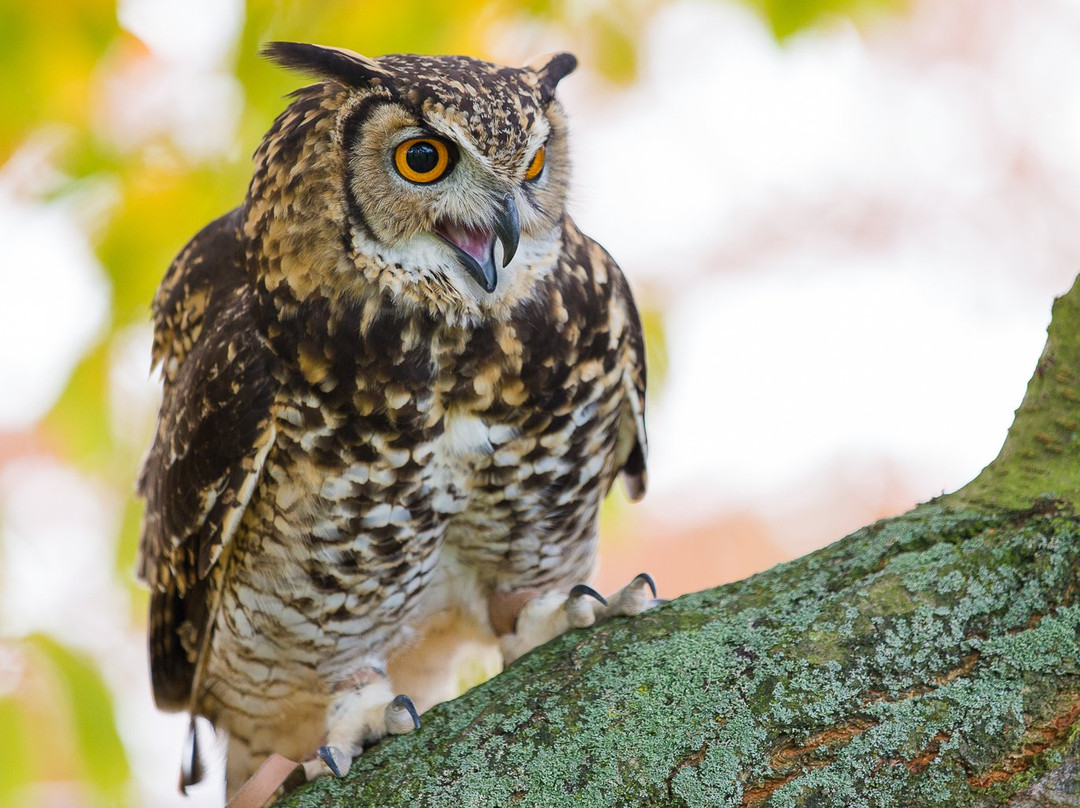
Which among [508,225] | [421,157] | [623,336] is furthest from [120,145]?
[623,336]

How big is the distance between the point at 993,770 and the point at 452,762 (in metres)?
0.75

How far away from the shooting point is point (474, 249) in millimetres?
1990

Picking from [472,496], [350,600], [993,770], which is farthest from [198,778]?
[993,770]

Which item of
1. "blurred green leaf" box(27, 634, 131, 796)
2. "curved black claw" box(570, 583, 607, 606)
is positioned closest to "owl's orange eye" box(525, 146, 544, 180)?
"curved black claw" box(570, 583, 607, 606)

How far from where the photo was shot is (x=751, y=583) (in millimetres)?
1641

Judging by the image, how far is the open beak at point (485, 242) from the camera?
6.33 feet

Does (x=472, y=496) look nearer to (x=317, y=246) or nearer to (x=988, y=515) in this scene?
(x=317, y=246)

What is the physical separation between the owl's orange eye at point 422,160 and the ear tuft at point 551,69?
30 centimetres

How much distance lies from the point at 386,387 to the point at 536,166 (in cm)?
51

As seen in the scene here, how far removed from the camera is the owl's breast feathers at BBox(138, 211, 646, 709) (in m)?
1.99

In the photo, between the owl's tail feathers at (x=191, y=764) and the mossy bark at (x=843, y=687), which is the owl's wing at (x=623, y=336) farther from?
the owl's tail feathers at (x=191, y=764)

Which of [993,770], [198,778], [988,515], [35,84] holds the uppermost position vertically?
[35,84]

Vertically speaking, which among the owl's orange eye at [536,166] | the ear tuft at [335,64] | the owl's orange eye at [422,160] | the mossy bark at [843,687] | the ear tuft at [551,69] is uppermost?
the ear tuft at [551,69]

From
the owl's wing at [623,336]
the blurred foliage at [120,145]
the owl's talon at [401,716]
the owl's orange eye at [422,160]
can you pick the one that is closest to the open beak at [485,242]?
the owl's orange eye at [422,160]
